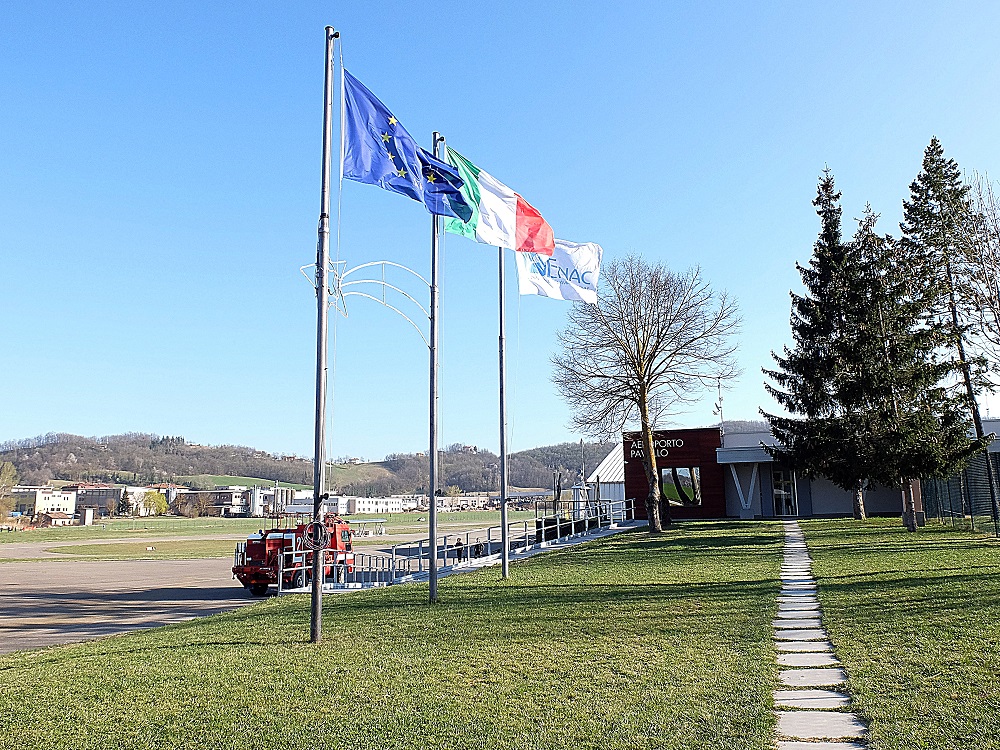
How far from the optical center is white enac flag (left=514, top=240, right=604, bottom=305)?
679 inches

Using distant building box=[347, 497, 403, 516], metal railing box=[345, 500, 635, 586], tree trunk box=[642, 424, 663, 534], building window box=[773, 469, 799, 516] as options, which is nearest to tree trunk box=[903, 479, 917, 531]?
tree trunk box=[642, 424, 663, 534]

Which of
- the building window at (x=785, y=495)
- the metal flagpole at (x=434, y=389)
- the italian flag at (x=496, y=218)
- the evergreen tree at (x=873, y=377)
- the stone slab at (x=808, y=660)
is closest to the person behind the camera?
the stone slab at (x=808, y=660)

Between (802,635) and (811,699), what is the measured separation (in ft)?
9.65

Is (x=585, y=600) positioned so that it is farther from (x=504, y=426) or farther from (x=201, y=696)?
(x=201, y=696)

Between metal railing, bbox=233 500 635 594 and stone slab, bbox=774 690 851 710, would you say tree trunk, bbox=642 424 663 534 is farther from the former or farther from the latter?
stone slab, bbox=774 690 851 710

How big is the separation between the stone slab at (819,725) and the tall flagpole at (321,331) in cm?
601

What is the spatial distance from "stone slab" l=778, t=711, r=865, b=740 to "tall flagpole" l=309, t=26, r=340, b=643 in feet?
19.7

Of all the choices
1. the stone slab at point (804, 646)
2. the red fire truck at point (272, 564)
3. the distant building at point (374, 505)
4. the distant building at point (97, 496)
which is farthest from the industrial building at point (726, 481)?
the distant building at point (97, 496)

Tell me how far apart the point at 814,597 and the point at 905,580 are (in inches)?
96.6

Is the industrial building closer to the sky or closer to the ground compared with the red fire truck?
closer to the sky

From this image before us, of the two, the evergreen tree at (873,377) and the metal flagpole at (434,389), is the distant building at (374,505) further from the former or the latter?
the metal flagpole at (434,389)

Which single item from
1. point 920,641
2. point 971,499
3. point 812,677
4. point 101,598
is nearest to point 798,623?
point 920,641

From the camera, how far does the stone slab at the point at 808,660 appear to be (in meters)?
7.87

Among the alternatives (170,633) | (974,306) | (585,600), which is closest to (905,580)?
(585,600)
